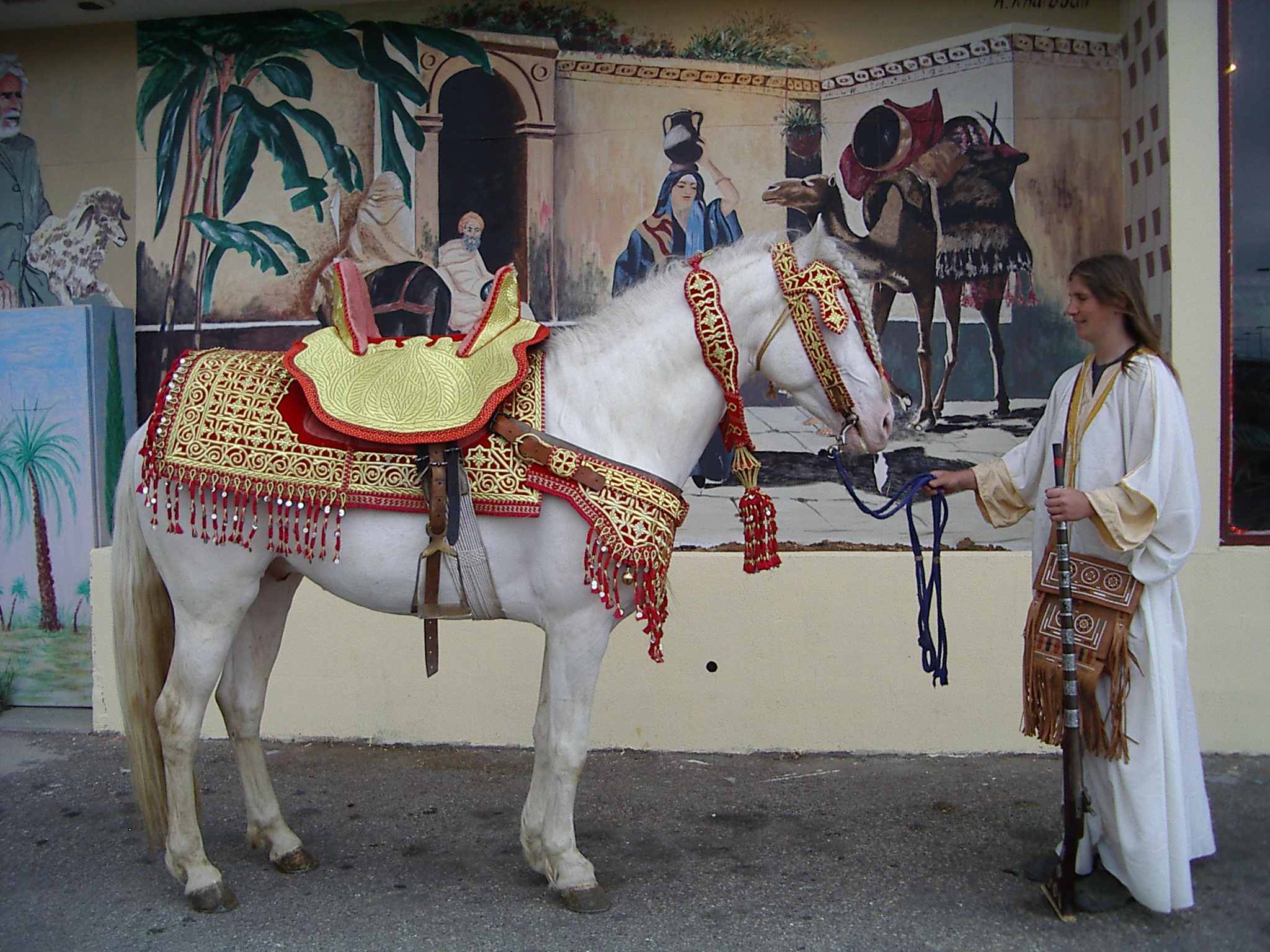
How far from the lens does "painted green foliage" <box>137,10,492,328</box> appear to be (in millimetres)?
4883

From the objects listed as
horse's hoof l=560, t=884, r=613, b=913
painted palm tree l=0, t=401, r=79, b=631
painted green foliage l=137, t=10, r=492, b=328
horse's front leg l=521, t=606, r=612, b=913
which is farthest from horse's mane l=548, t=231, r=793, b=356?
painted palm tree l=0, t=401, r=79, b=631

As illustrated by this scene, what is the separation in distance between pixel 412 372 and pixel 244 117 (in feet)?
10.1

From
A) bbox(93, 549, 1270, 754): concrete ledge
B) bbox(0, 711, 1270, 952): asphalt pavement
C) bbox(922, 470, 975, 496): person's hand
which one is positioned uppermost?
bbox(922, 470, 975, 496): person's hand

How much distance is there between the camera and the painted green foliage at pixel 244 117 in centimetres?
488

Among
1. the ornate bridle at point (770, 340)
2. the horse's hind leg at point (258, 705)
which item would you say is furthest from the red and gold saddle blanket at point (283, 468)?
the ornate bridle at point (770, 340)

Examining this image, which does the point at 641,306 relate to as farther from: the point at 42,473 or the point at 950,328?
the point at 42,473

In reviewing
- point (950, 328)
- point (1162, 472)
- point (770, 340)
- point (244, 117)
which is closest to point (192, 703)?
point (770, 340)

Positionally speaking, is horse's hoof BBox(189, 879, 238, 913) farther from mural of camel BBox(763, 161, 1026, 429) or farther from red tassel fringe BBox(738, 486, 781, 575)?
mural of camel BBox(763, 161, 1026, 429)

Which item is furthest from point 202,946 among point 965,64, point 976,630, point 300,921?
point 965,64

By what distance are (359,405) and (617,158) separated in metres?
2.62

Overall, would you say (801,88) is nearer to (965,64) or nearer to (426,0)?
(965,64)

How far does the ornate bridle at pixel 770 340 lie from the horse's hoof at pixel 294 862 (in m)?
1.78

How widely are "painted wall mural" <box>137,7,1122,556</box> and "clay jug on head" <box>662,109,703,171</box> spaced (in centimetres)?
1

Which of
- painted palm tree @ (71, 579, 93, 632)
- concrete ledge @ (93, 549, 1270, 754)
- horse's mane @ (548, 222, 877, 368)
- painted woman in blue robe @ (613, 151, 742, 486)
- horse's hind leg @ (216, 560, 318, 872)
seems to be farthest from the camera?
painted palm tree @ (71, 579, 93, 632)
